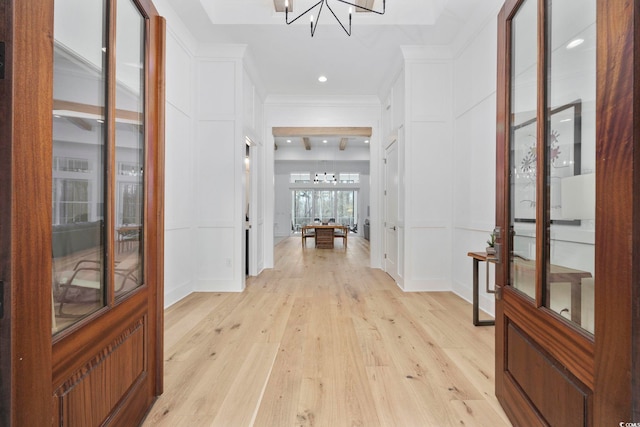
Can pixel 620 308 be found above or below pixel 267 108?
below

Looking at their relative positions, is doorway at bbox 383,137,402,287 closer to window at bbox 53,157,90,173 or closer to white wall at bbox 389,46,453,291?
white wall at bbox 389,46,453,291

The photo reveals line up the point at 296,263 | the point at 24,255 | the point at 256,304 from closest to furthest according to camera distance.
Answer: the point at 24,255
the point at 256,304
the point at 296,263

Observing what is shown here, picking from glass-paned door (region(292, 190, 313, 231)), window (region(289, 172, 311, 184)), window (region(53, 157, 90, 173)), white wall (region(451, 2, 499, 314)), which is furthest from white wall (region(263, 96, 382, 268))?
glass-paned door (region(292, 190, 313, 231))

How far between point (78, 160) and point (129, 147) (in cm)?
35

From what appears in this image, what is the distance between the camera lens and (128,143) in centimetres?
144

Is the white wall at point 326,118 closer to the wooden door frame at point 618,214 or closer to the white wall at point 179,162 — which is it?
the white wall at point 179,162

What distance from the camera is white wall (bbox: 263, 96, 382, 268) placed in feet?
18.6

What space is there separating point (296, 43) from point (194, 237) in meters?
2.82

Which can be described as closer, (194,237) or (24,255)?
(24,255)

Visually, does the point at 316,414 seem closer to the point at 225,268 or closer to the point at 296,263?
the point at 225,268

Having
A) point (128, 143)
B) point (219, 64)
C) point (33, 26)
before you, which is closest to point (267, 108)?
point (219, 64)

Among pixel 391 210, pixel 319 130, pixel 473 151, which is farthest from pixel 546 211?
pixel 319 130

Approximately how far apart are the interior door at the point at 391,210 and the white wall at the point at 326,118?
33 cm

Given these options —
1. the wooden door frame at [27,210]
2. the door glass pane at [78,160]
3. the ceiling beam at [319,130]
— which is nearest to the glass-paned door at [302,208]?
the ceiling beam at [319,130]
